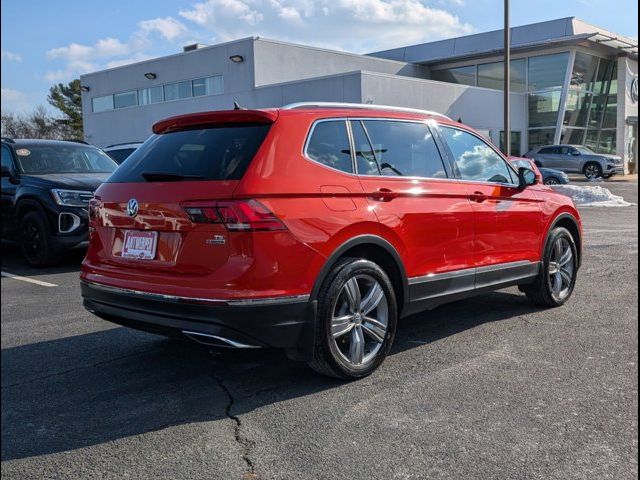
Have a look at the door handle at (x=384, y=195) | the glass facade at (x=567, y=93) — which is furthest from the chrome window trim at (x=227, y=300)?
the glass facade at (x=567, y=93)

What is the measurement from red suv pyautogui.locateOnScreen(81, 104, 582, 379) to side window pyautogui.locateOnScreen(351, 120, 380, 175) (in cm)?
1

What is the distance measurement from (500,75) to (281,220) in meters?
38.3

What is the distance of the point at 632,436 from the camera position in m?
3.36

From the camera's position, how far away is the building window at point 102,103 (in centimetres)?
4094

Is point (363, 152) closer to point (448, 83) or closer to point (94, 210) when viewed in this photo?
point (94, 210)

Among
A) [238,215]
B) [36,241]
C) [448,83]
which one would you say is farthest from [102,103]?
[238,215]

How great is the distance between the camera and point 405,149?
4781mm

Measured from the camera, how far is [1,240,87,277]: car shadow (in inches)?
335

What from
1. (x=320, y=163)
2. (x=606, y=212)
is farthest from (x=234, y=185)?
(x=606, y=212)

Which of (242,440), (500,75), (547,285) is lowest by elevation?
(242,440)

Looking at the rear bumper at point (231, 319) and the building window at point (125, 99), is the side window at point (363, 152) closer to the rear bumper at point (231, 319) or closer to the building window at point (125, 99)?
the rear bumper at point (231, 319)

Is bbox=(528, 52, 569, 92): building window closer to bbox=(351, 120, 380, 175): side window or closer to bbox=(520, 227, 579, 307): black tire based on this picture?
bbox=(520, 227, 579, 307): black tire

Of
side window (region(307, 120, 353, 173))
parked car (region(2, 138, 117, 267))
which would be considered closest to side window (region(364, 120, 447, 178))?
side window (region(307, 120, 353, 173))

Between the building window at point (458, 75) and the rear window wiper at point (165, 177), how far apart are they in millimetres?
39108
